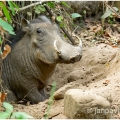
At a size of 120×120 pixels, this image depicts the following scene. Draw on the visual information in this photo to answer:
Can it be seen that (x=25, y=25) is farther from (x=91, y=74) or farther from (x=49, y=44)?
(x=91, y=74)

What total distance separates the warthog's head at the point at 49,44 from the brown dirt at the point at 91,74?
0.40 metres

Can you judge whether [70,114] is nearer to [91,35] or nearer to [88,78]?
[88,78]

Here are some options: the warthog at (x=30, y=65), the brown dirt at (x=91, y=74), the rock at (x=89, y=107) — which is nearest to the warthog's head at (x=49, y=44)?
the warthog at (x=30, y=65)

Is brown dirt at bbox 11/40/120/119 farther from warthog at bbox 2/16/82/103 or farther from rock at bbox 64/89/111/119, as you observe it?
rock at bbox 64/89/111/119

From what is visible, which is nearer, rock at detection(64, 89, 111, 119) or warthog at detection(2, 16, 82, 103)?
rock at detection(64, 89, 111, 119)

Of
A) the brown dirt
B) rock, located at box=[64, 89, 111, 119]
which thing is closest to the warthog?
the brown dirt

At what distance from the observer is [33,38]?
18.5ft

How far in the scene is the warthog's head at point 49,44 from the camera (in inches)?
197

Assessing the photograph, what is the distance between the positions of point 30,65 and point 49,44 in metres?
0.56

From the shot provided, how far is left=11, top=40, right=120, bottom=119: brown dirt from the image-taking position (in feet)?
14.5

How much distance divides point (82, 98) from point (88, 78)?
2.51 meters

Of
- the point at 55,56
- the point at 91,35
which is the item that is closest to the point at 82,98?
the point at 55,56

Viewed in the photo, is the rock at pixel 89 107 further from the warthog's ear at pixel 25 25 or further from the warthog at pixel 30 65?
the warthog's ear at pixel 25 25

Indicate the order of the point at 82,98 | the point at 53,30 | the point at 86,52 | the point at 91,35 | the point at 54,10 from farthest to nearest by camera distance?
the point at 91,35 < the point at 86,52 < the point at 54,10 < the point at 53,30 < the point at 82,98
